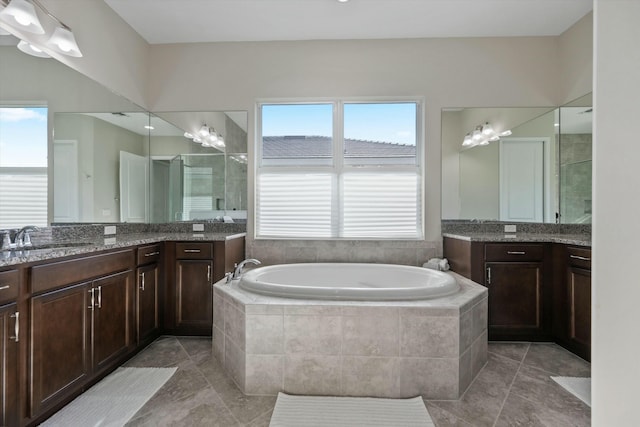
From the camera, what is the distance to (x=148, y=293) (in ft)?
8.30

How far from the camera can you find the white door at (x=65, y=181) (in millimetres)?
2156

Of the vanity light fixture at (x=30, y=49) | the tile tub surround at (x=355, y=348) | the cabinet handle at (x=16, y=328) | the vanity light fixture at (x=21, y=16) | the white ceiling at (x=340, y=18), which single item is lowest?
the tile tub surround at (x=355, y=348)

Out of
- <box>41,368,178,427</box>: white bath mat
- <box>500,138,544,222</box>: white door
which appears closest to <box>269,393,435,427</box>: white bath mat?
<box>41,368,178,427</box>: white bath mat

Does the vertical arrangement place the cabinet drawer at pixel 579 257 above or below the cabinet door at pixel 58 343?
above

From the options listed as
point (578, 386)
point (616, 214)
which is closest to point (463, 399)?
point (578, 386)

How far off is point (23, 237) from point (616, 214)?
266 cm

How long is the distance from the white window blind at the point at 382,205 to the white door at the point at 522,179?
86cm

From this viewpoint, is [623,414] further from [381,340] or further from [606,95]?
[381,340]

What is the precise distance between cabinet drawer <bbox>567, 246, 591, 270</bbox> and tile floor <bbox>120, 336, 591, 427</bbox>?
0.71 meters

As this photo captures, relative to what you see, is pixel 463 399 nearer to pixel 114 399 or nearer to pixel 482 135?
pixel 114 399

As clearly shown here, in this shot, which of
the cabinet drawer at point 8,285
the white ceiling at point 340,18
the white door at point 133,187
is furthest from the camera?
the white door at point 133,187

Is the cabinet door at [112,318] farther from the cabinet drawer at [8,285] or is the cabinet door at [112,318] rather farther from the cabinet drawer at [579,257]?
the cabinet drawer at [579,257]

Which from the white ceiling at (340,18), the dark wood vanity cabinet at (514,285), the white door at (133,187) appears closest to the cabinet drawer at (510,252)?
the dark wood vanity cabinet at (514,285)

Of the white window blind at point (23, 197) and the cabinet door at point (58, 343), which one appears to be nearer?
the cabinet door at point (58, 343)
